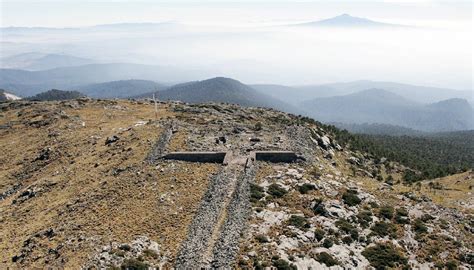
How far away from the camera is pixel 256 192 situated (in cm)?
Answer: 4606

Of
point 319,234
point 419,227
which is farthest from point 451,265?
point 319,234

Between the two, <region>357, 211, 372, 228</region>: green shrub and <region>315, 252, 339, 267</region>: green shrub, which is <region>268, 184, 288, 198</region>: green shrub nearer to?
<region>357, 211, 372, 228</region>: green shrub

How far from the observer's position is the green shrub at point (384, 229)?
4294 centimetres

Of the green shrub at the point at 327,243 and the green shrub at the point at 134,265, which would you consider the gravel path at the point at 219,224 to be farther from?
the green shrub at the point at 327,243

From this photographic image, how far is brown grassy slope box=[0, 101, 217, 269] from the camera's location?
38.3 m

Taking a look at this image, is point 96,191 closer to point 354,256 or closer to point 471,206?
point 354,256

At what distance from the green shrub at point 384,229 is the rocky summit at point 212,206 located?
142 mm

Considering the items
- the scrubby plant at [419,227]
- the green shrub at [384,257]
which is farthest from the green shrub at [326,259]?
the scrubby plant at [419,227]

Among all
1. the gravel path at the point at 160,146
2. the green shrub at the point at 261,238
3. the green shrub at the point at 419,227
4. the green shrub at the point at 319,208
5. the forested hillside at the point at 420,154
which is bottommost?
the forested hillside at the point at 420,154

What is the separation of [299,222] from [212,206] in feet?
30.9

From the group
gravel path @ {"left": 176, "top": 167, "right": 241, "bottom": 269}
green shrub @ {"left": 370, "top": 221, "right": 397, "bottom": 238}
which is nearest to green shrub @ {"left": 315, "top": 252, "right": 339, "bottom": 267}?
green shrub @ {"left": 370, "top": 221, "right": 397, "bottom": 238}

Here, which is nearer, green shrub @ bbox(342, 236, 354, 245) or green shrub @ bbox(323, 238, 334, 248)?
green shrub @ bbox(323, 238, 334, 248)

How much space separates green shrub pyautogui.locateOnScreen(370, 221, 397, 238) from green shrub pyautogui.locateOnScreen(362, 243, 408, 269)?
8.02ft

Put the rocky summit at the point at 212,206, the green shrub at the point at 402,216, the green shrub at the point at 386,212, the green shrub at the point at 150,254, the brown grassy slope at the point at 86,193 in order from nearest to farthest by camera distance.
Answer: the green shrub at the point at 150,254 → the rocky summit at the point at 212,206 → the brown grassy slope at the point at 86,193 → the green shrub at the point at 402,216 → the green shrub at the point at 386,212
